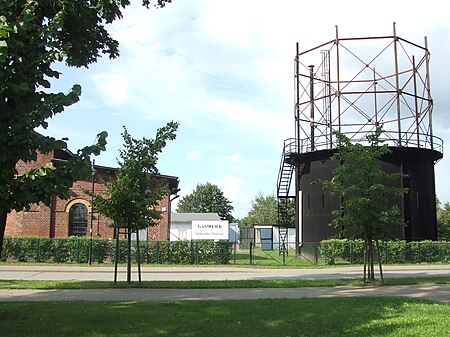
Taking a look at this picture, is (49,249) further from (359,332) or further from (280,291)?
(359,332)

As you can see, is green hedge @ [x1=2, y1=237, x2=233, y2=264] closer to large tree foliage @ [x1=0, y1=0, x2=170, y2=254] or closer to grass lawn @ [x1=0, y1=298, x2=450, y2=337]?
grass lawn @ [x1=0, y1=298, x2=450, y2=337]

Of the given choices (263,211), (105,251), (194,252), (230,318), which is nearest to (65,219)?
(105,251)

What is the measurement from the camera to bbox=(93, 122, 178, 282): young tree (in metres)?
16.8

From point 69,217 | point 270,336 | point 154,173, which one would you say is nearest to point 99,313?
point 270,336

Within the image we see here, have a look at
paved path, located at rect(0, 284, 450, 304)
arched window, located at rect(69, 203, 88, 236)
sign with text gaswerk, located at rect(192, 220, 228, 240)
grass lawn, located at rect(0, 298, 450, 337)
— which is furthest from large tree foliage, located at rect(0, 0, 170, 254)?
arched window, located at rect(69, 203, 88, 236)

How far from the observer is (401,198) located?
35562 millimetres

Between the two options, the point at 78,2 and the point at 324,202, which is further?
the point at 324,202

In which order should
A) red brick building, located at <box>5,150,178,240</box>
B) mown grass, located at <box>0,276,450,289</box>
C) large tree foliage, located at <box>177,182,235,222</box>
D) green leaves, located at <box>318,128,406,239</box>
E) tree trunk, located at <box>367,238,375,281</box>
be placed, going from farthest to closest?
1. large tree foliage, located at <box>177,182,235,222</box>
2. red brick building, located at <box>5,150,178,240</box>
3. tree trunk, located at <box>367,238,375,281</box>
4. green leaves, located at <box>318,128,406,239</box>
5. mown grass, located at <box>0,276,450,289</box>

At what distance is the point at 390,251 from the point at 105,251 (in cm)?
1874

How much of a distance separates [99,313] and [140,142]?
788cm

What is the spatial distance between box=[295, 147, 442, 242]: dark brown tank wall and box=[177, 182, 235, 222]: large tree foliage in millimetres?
76582

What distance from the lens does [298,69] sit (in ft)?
129

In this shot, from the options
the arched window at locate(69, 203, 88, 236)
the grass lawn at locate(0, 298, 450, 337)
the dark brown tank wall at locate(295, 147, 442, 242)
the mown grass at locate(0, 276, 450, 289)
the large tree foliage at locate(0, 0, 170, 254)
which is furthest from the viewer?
the arched window at locate(69, 203, 88, 236)

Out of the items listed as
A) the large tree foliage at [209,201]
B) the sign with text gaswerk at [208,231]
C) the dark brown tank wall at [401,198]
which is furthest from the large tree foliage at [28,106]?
the large tree foliage at [209,201]
